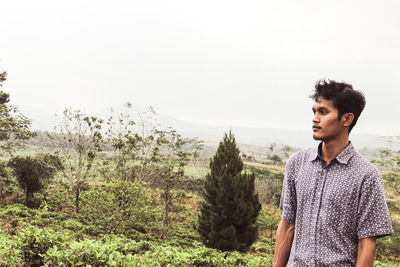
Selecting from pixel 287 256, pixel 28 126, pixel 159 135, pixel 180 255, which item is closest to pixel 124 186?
pixel 159 135

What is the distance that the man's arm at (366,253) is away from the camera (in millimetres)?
1314

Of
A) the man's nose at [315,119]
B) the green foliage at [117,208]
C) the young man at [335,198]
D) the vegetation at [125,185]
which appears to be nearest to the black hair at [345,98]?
the young man at [335,198]

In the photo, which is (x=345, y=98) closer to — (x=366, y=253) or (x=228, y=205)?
(x=366, y=253)

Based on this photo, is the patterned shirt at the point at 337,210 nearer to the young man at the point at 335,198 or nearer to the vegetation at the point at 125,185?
the young man at the point at 335,198

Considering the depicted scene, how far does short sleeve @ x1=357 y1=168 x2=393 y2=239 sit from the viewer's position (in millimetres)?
1312

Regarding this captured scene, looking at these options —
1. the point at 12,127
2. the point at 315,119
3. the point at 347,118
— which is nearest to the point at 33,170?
the point at 12,127

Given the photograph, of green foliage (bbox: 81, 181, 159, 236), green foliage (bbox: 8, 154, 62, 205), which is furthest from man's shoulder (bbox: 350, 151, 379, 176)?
green foliage (bbox: 8, 154, 62, 205)

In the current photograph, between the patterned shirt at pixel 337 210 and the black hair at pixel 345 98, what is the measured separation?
0.20 m

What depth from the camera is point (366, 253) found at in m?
1.32

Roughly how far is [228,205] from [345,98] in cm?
868

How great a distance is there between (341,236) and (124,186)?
29.9 ft

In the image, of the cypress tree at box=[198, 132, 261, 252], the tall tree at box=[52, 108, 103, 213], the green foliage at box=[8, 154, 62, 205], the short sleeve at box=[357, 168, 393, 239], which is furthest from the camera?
the green foliage at box=[8, 154, 62, 205]

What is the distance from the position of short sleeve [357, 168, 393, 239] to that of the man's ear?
0.87 feet

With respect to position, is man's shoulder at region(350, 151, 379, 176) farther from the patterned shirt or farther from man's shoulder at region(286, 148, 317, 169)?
→ man's shoulder at region(286, 148, 317, 169)
